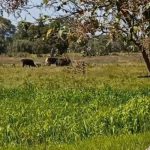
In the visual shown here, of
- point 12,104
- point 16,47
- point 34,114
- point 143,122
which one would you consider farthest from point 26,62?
point 143,122

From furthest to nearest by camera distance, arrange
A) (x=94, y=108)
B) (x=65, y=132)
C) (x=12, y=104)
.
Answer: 1. (x=12, y=104)
2. (x=94, y=108)
3. (x=65, y=132)

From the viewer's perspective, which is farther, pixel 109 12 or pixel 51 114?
pixel 51 114

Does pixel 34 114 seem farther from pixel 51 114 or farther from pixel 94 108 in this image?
pixel 94 108

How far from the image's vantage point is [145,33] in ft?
16.6

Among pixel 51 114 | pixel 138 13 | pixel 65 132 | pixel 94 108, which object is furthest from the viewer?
pixel 94 108

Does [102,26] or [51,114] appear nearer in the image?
[102,26]

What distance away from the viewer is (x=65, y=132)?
1477 cm

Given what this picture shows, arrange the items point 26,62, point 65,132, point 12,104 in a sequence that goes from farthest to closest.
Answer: point 26,62 < point 12,104 < point 65,132

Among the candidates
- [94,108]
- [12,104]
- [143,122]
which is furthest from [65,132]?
[12,104]

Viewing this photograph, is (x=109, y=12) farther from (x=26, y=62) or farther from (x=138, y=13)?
(x=26, y=62)

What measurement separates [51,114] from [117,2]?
15.7 m

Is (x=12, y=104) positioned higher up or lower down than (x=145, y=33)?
lower down

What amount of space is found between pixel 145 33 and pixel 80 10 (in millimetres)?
636

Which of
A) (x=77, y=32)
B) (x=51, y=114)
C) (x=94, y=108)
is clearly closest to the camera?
(x=77, y=32)
